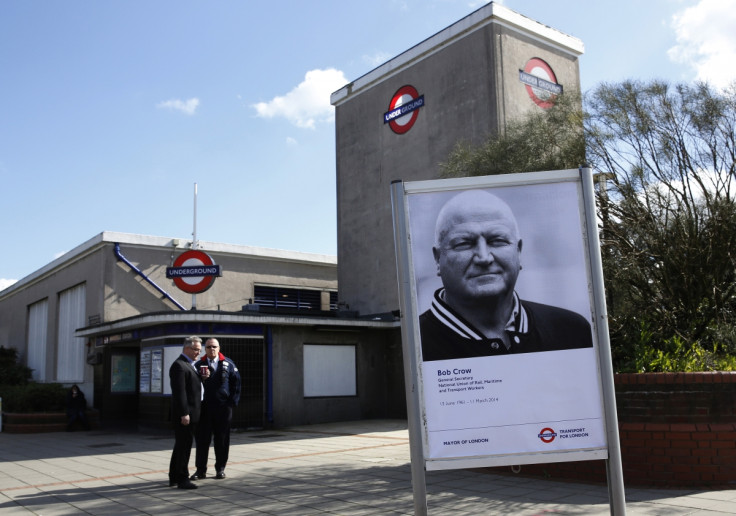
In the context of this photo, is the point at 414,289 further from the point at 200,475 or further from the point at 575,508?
the point at 200,475

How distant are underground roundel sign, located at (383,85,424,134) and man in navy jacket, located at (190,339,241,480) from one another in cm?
1532

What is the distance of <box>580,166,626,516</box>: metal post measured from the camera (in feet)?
14.7

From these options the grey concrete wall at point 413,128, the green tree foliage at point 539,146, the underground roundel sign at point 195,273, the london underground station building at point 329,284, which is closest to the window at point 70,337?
the london underground station building at point 329,284

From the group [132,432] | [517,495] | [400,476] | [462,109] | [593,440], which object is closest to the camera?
[593,440]

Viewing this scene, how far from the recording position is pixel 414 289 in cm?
477

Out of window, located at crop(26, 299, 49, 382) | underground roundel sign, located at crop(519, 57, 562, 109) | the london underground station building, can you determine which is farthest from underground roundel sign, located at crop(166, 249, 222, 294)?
window, located at crop(26, 299, 49, 382)

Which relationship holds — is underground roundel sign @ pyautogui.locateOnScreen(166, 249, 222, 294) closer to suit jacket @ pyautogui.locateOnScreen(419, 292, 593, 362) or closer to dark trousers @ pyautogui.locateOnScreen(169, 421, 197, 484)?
dark trousers @ pyautogui.locateOnScreen(169, 421, 197, 484)

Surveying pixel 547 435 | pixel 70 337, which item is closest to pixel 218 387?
pixel 547 435

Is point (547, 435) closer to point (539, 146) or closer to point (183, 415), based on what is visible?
point (183, 415)

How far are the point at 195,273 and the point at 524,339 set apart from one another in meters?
15.2

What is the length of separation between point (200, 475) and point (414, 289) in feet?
19.3

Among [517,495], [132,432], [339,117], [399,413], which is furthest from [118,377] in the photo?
[517,495]

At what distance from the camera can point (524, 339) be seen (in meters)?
4.69

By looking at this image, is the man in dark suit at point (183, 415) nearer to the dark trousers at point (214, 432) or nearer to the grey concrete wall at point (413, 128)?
the dark trousers at point (214, 432)
